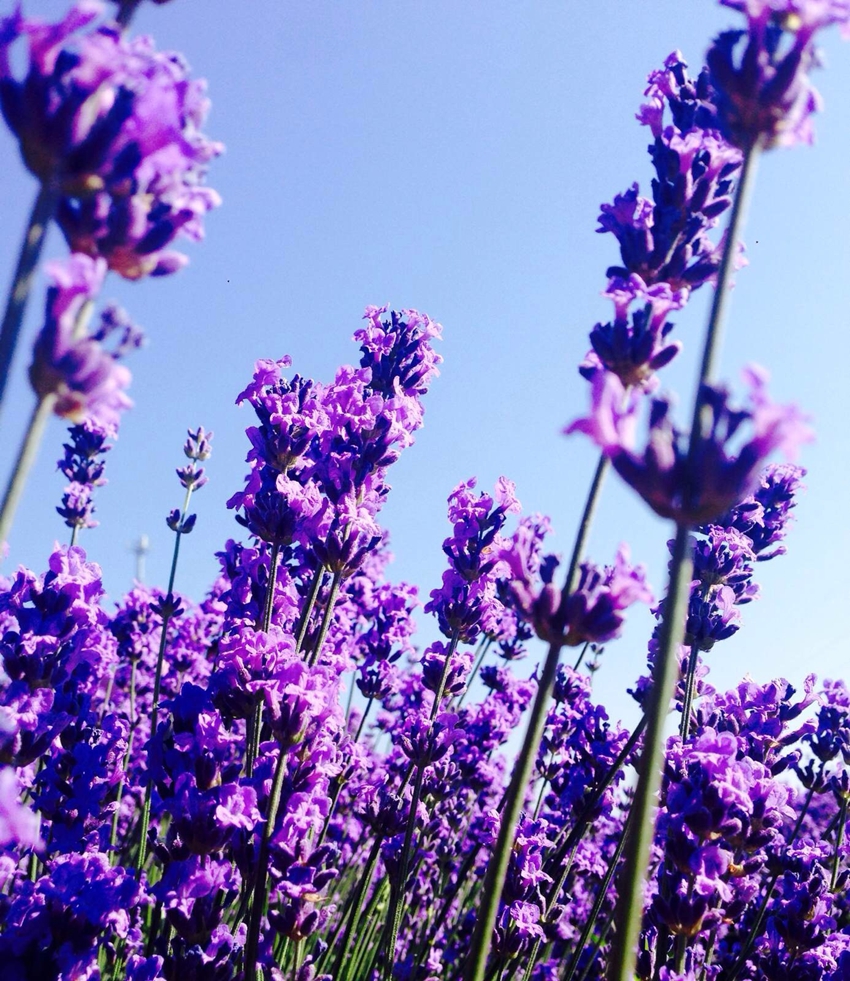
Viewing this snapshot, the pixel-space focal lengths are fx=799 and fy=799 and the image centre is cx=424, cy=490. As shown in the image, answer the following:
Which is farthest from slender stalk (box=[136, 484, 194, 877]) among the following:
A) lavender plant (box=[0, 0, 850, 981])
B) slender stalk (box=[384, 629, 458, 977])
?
slender stalk (box=[384, 629, 458, 977])

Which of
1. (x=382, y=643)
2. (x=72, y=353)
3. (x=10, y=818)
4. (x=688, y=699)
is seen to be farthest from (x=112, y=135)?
(x=382, y=643)

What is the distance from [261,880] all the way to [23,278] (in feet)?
6.78

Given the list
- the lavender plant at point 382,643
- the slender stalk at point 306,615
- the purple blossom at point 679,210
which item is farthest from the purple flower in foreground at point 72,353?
the slender stalk at point 306,615

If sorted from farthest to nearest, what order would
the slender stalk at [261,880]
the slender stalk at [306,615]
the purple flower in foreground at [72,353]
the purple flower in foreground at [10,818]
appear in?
the slender stalk at [306,615], the slender stalk at [261,880], the purple flower in foreground at [72,353], the purple flower in foreground at [10,818]

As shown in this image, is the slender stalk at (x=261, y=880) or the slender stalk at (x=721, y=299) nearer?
the slender stalk at (x=721, y=299)

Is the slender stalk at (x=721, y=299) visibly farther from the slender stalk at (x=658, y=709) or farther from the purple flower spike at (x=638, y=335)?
the purple flower spike at (x=638, y=335)

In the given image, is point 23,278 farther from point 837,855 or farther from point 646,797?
point 837,855

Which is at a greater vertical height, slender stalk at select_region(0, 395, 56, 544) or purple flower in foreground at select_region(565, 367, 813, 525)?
purple flower in foreground at select_region(565, 367, 813, 525)

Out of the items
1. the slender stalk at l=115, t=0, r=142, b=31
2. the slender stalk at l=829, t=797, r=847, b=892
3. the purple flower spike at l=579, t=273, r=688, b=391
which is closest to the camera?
the slender stalk at l=115, t=0, r=142, b=31

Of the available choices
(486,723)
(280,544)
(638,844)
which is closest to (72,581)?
(280,544)

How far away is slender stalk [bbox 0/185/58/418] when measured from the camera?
136 centimetres

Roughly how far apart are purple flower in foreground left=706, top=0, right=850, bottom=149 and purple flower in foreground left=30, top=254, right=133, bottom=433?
4.88ft

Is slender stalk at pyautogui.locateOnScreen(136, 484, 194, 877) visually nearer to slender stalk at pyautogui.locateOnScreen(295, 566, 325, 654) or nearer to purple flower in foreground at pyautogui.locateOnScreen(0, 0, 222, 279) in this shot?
slender stalk at pyautogui.locateOnScreen(295, 566, 325, 654)

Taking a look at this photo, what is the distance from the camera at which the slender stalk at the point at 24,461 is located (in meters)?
1.34
